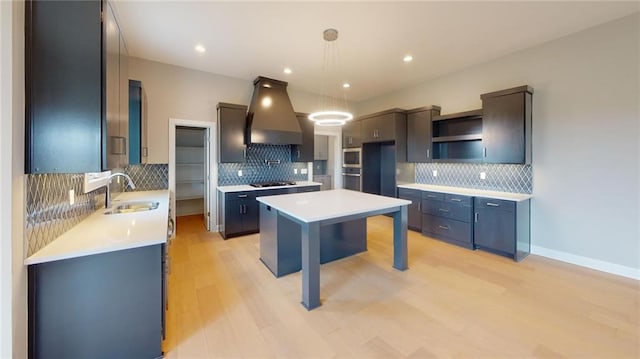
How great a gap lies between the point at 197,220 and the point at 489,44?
625 centimetres

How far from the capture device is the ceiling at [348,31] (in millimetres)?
2652

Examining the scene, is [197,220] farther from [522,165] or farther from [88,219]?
[522,165]

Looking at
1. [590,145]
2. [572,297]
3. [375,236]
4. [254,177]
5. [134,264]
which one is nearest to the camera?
[134,264]

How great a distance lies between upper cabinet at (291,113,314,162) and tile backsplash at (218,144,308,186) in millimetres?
197

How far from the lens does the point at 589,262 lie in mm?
3125

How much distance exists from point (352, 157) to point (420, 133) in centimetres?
188

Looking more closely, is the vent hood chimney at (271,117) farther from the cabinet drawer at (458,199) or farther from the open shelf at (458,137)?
the cabinet drawer at (458,199)

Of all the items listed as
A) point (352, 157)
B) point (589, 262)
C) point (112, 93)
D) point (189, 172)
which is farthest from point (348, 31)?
point (189, 172)

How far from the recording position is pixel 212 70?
4.46m

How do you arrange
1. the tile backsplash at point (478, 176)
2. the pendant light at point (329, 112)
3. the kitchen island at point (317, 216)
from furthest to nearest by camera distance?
the tile backsplash at point (478, 176)
the pendant light at point (329, 112)
the kitchen island at point (317, 216)

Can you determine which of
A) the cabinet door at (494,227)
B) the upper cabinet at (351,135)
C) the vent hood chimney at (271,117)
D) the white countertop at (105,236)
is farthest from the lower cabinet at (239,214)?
the cabinet door at (494,227)

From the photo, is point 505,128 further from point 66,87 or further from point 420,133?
point 66,87

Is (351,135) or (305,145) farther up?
(351,135)

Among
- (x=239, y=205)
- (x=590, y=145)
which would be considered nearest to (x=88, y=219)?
(x=239, y=205)
